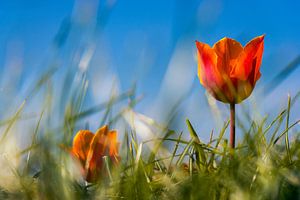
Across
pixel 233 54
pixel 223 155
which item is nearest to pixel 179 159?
pixel 223 155

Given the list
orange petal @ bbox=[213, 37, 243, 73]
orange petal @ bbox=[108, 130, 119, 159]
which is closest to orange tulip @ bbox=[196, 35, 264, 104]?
orange petal @ bbox=[213, 37, 243, 73]

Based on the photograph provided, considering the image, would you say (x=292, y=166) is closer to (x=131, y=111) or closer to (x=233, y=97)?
(x=233, y=97)

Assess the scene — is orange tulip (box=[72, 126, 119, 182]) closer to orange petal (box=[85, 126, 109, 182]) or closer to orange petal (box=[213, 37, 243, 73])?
orange petal (box=[85, 126, 109, 182])

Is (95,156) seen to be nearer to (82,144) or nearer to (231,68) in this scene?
(82,144)

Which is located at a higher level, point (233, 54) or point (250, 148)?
point (233, 54)

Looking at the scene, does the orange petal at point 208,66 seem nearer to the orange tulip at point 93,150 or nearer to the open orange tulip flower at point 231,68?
the open orange tulip flower at point 231,68

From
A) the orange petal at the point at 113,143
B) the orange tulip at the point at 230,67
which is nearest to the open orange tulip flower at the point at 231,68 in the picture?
the orange tulip at the point at 230,67

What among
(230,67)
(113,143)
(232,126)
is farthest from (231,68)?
(113,143)
